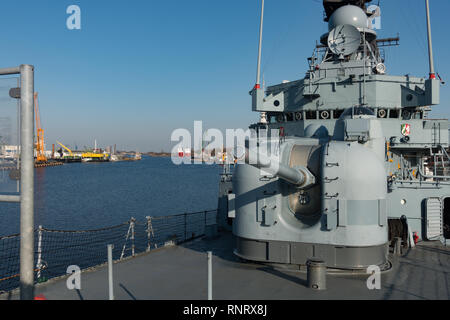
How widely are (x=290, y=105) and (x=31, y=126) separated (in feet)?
33.4

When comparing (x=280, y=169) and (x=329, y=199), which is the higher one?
(x=280, y=169)

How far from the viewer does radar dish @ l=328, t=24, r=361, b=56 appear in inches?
504

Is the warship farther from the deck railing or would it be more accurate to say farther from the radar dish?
the radar dish

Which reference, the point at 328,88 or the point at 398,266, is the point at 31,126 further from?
the point at 328,88

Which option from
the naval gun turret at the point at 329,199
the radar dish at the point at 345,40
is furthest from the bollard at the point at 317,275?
the radar dish at the point at 345,40

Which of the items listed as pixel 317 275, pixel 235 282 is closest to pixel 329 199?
pixel 317 275

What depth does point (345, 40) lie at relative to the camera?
Answer: 12945 millimetres

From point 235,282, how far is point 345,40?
9.73 metres

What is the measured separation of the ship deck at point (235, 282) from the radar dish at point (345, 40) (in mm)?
7256

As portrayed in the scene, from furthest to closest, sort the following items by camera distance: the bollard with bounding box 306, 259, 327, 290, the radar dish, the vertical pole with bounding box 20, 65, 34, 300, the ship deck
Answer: the radar dish → the bollard with bounding box 306, 259, 327, 290 → the ship deck → the vertical pole with bounding box 20, 65, 34, 300

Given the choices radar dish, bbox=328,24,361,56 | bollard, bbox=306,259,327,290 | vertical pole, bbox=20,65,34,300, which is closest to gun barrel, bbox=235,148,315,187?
bollard, bbox=306,259,327,290

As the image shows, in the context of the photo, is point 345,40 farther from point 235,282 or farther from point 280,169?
point 235,282

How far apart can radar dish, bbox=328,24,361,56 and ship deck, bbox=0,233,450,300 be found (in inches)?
286
